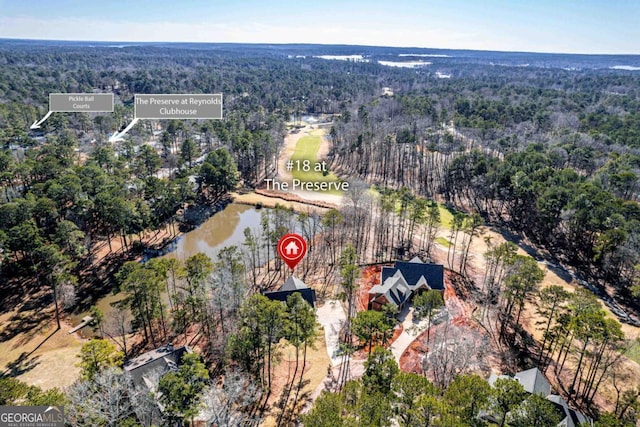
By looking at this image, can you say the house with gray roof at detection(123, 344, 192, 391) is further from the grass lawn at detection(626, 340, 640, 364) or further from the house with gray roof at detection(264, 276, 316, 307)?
the grass lawn at detection(626, 340, 640, 364)

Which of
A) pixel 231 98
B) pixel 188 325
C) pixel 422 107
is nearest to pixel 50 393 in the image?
pixel 188 325

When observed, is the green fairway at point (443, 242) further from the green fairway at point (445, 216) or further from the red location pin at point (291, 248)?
the red location pin at point (291, 248)

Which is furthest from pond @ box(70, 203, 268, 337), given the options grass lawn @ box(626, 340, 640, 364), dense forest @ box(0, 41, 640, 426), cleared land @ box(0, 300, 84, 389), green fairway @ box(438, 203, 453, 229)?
grass lawn @ box(626, 340, 640, 364)

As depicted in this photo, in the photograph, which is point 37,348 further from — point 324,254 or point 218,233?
point 324,254

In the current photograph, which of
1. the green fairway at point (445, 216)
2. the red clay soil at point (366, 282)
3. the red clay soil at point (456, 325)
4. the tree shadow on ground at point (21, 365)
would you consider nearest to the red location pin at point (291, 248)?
the red clay soil at point (366, 282)

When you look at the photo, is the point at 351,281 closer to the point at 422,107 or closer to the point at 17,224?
the point at 17,224

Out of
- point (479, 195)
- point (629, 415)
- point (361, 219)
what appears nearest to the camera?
point (629, 415)

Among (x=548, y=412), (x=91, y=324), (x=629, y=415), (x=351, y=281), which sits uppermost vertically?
(x=548, y=412)
